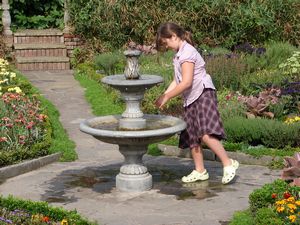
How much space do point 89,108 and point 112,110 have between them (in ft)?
2.45

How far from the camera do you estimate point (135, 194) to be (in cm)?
778

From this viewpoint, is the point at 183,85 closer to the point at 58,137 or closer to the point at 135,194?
the point at 135,194

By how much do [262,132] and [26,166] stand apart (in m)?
3.01

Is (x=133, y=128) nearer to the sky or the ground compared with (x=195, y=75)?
nearer to the ground

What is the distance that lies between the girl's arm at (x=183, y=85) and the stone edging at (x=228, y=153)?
184 cm

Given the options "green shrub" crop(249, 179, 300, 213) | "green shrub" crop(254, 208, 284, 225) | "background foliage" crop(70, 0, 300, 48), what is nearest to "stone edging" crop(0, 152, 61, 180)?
"green shrub" crop(249, 179, 300, 213)

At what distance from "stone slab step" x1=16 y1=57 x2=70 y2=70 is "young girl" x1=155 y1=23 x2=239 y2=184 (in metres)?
9.60

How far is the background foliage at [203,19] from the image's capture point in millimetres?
17141

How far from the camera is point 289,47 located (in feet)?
50.8

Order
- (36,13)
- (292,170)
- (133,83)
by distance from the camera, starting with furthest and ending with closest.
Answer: (36,13)
(133,83)
(292,170)

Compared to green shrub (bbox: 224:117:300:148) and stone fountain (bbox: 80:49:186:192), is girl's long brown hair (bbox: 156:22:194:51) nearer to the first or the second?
stone fountain (bbox: 80:49:186:192)

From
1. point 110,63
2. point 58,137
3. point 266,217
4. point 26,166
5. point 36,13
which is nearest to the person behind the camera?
point 266,217

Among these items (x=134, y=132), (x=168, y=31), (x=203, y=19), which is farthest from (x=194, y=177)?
(x=203, y=19)

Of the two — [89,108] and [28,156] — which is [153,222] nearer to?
[28,156]
